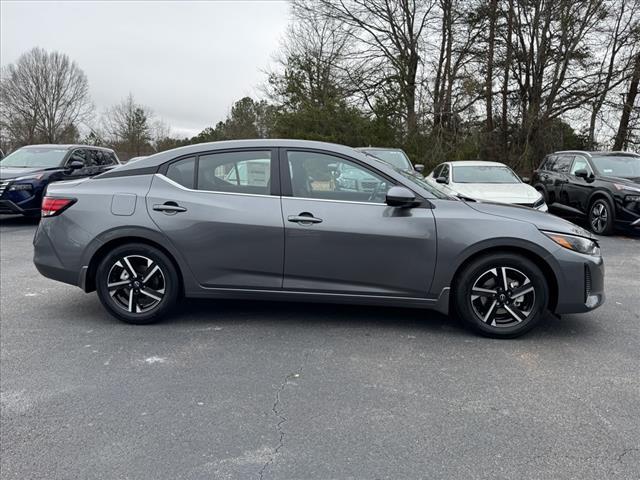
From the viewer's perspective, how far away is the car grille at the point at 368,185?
3.99 metres

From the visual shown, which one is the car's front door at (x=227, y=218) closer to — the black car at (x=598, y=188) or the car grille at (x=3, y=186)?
the car grille at (x=3, y=186)

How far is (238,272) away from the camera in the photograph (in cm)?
406

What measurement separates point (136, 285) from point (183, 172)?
1.07m

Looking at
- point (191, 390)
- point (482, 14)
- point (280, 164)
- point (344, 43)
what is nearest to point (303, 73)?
point (344, 43)

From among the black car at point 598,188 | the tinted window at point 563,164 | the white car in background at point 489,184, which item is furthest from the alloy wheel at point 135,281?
the tinted window at point 563,164

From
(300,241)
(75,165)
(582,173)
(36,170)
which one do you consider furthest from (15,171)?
(582,173)

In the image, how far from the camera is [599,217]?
31.0 feet

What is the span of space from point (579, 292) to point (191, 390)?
9.99 feet

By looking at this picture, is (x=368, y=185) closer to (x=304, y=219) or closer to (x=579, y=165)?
(x=304, y=219)

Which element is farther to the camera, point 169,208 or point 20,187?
point 20,187

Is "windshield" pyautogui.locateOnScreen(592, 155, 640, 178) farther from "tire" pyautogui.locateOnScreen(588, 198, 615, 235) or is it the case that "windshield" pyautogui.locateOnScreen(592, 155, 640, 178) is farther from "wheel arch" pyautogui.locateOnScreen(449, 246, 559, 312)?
"wheel arch" pyautogui.locateOnScreen(449, 246, 559, 312)

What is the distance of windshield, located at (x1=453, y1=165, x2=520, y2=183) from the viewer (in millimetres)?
9898

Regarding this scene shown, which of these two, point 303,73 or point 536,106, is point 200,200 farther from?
point 303,73

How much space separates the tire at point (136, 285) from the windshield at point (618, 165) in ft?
29.8
